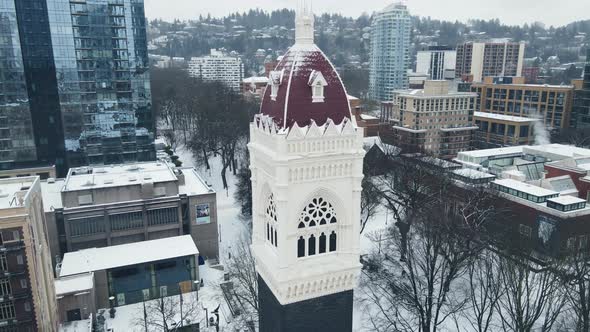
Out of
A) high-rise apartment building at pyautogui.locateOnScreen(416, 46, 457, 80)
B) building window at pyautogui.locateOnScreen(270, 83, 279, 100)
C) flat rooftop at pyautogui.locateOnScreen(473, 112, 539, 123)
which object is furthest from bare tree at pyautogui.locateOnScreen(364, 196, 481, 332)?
high-rise apartment building at pyautogui.locateOnScreen(416, 46, 457, 80)

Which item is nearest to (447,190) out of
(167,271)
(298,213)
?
(167,271)

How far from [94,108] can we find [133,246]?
38998 mm

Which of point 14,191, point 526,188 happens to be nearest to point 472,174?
point 526,188

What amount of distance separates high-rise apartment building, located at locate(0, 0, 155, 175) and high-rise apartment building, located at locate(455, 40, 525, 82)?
14101 centimetres

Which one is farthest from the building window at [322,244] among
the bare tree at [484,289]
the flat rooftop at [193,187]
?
the flat rooftop at [193,187]

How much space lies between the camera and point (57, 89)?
249 feet

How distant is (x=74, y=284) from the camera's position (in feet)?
140

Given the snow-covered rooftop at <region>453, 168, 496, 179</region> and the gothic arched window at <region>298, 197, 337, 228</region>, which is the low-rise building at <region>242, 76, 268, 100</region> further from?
the gothic arched window at <region>298, 197, 337, 228</region>

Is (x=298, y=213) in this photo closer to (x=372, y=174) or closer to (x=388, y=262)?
(x=388, y=262)

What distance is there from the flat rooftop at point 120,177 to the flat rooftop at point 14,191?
10187mm

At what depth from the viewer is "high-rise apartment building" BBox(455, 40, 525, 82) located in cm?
17962

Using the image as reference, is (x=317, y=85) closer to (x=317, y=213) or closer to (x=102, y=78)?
(x=317, y=213)

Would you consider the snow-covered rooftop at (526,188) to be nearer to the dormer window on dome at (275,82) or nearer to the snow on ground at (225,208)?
the snow on ground at (225,208)

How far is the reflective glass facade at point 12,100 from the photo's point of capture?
7138cm
